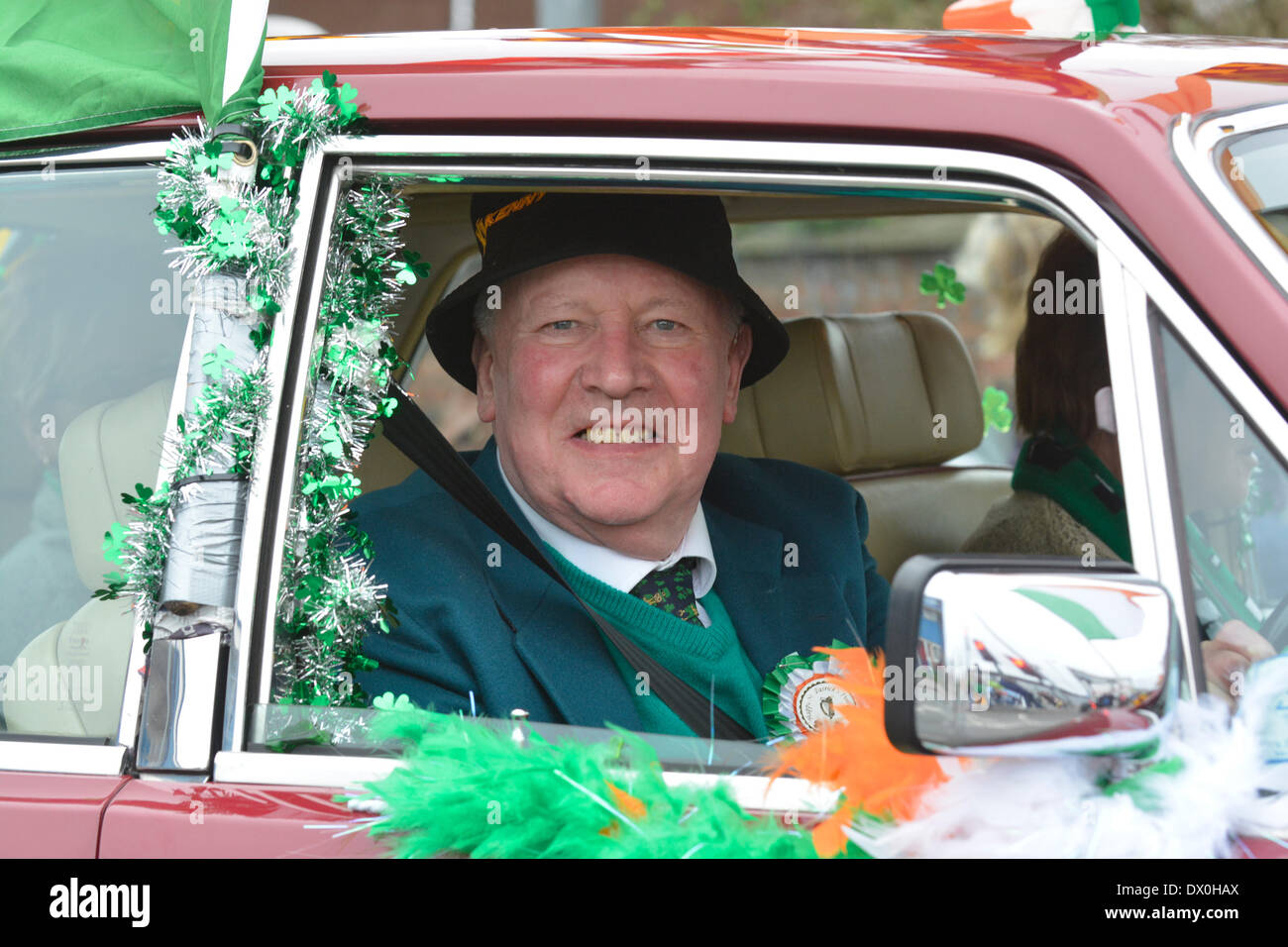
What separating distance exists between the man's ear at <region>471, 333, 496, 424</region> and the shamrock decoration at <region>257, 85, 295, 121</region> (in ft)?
2.79

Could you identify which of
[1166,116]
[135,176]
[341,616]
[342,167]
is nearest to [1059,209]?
[1166,116]

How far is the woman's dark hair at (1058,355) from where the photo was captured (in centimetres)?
220

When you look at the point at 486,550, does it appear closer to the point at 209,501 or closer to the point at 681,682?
the point at 681,682

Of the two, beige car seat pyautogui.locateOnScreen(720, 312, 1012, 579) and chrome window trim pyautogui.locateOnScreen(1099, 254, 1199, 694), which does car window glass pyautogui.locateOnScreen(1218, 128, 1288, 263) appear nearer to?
chrome window trim pyautogui.locateOnScreen(1099, 254, 1199, 694)

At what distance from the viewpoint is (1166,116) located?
135 cm

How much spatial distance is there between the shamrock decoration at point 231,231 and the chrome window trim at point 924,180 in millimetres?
79

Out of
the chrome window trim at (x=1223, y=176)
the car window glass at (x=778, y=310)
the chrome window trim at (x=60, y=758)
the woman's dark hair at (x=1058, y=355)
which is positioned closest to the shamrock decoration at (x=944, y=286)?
the car window glass at (x=778, y=310)

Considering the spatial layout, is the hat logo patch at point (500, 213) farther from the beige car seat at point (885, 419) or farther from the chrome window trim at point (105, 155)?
the beige car seat at point (885, 419)

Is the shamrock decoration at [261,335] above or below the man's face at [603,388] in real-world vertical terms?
below

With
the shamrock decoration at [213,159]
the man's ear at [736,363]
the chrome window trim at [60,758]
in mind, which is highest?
the man's ear at [736,363]

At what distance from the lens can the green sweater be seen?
195cm

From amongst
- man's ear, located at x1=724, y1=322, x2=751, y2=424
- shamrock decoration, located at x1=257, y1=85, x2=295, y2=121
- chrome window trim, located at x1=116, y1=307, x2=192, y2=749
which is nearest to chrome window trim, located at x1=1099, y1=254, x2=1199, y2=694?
shamrock decoration, located at x1=257, y1=85, x2=295, y2=121
